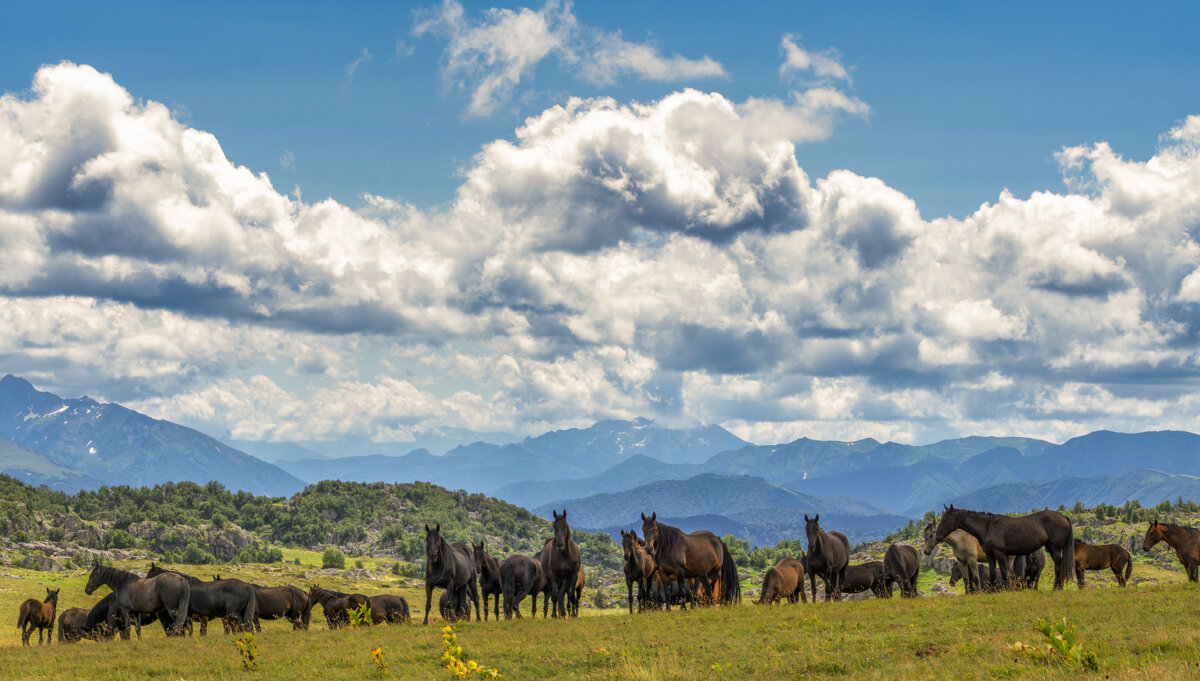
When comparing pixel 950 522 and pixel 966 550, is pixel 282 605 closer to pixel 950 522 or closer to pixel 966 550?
pixel 950 522

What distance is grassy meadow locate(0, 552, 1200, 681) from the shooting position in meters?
19.0

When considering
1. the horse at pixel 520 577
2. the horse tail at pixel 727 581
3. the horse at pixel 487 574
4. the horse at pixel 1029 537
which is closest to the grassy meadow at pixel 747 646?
the horse at pixel 1029 537

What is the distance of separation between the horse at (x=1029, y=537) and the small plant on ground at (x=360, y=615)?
81.1 ft

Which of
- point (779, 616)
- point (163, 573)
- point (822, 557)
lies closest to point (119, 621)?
point (163, 573)

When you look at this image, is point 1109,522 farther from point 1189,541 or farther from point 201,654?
point 201,654

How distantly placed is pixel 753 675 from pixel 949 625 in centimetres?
799

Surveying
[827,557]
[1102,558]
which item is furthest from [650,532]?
[1102,558]

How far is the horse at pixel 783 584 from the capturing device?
34.9m

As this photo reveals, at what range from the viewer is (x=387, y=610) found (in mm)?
39938

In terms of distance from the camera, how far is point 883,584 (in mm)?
39281

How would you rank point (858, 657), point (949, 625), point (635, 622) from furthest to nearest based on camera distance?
1. point (635, 622)
2. point (949, 625)
3. point (858, 657)

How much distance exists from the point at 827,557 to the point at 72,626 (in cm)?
3463

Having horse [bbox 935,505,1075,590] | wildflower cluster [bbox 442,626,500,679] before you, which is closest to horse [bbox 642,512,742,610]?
horse [bbox 935,505,1075,590]

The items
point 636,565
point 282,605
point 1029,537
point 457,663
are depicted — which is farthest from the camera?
point 282,605
